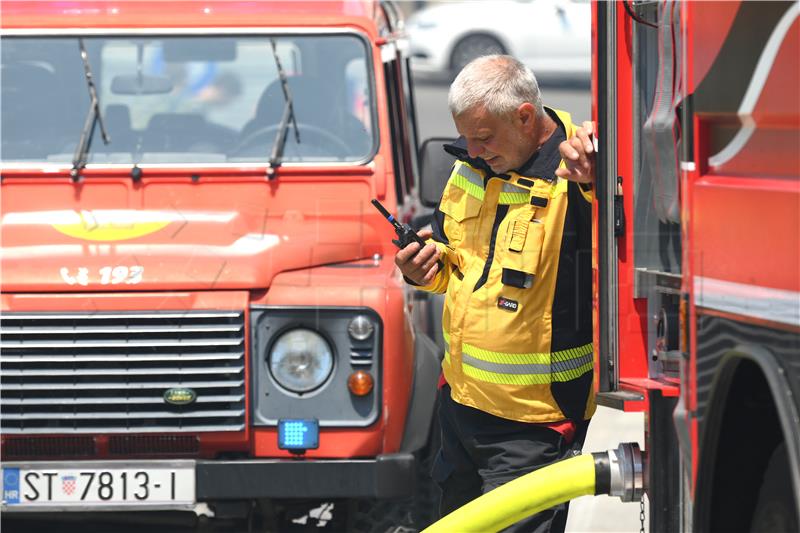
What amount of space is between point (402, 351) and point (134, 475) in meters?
1.00

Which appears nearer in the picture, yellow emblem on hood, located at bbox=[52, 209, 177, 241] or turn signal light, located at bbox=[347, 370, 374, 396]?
turn signal light, located at bbox=[347, 370, 374, 396]

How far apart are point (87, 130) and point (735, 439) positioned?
351 cm

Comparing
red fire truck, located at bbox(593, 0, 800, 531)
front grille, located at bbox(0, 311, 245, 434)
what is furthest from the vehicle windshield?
red fire truck, located at bbox(593, 0, 800, 531)

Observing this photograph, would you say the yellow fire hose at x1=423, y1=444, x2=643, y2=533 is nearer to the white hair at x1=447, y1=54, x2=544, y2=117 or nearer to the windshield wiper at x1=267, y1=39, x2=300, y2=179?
the white hair at x1=447, y1=54, x2=544, y2=117

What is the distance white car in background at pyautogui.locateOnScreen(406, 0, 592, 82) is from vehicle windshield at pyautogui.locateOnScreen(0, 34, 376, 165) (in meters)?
12.5

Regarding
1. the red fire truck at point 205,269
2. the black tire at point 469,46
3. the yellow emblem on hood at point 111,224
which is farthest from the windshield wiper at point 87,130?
the black tire at point 469,46

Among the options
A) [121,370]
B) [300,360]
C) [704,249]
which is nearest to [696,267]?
[704,249]

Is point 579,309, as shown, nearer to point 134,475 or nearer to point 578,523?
point 134,475

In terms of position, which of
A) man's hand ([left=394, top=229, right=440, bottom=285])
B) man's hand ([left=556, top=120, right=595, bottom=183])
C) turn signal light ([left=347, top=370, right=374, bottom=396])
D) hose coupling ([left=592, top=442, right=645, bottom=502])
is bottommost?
hose coupling ([left=592, top=442, right=645, bottom=502])

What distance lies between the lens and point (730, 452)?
2885mm

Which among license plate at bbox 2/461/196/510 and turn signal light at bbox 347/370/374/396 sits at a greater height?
turn signal light at bbox 347/370/374/396

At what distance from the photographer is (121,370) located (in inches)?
190

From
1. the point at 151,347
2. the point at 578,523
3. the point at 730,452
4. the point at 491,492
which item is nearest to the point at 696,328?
the point at 730,452

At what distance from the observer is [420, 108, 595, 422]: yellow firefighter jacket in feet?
12.3
